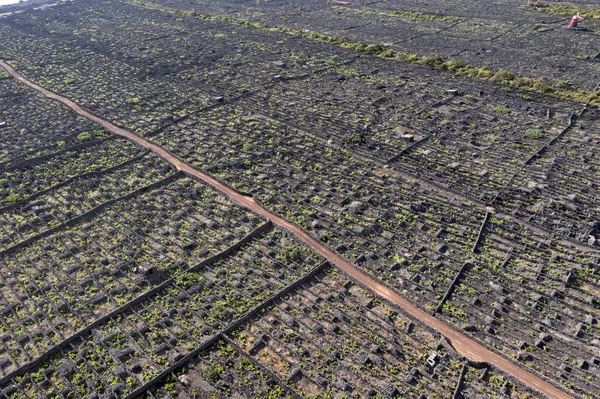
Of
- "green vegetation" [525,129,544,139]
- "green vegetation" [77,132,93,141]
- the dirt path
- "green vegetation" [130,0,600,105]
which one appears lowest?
the dirt path

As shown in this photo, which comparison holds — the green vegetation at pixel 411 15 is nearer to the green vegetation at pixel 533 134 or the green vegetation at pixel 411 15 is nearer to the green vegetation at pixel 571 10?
the green vegetation at pixel 571 10

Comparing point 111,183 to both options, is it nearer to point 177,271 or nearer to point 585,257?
point 177,271

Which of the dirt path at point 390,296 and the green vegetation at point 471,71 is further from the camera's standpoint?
the green vegetation at point 471,71

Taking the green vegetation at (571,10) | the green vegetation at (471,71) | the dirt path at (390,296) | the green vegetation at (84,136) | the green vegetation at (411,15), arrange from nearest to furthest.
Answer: the dirt path at (390,296)
the green vegetation at (84,136)
the green vegetation at (471,71)
the green vegetation at (571,10)
the green vegetation at (411,15)

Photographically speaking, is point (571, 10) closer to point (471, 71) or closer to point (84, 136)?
point (471, 71)

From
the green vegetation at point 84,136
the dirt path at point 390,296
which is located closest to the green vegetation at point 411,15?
the dirt path at point 390,296

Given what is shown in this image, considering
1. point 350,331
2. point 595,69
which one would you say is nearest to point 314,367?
point 350,331

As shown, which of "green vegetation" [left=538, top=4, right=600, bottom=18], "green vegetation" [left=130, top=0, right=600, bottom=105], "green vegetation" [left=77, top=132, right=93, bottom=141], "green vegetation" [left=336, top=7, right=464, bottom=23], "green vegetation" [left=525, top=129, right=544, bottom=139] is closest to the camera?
"green vegetation" [left=525, top=129, right=544, bottom=139]

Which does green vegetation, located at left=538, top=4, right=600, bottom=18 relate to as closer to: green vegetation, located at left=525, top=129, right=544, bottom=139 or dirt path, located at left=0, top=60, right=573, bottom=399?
green vegetation, located at left=525, top=129, right=544, bottom=139

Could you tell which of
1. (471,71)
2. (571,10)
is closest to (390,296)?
(471,71)

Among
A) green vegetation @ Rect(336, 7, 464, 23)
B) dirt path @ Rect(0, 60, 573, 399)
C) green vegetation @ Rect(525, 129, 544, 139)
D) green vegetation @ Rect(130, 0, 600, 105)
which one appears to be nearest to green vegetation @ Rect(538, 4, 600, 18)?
green vegetation @ Rect(336, 7, 464, 23)

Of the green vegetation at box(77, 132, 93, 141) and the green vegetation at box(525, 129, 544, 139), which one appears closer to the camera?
the green vegetation at box(525, 129, 544, 139)
